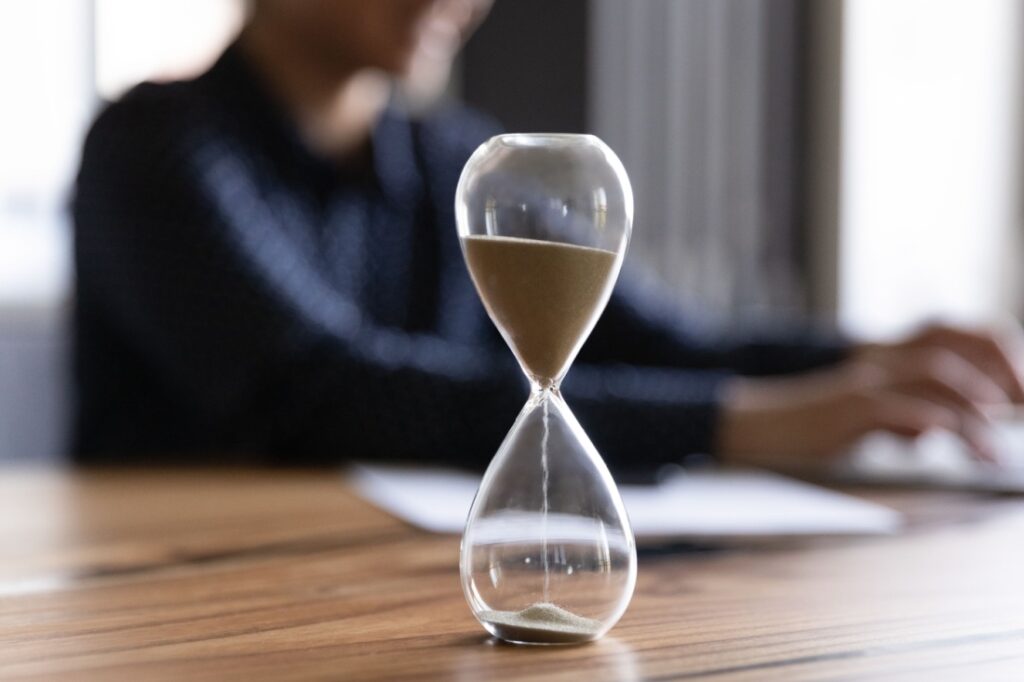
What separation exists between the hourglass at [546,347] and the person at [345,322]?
1.63 ft

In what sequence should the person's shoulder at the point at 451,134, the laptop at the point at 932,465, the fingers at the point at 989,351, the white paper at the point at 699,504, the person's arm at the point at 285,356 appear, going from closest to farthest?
the white paper at the point at 699,504, the laptop at the point at 932,465, the person's arm at the point at 285,356, the fingers at the point at 989,351, the person's shoulder at the point at 451,134

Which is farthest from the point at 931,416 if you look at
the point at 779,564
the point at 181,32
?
the point at 181,32

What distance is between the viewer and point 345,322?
→ 3.61 feet

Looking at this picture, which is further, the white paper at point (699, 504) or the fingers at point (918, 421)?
the fingers at point (918, 421)

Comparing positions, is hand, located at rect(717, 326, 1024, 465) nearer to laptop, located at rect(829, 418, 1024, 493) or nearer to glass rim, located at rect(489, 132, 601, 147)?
laptop, located at rect(829, 418, 1024, 493)

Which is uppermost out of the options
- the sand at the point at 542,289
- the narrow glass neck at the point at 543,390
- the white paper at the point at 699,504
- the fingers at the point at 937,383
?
the sand at the point at 542,289

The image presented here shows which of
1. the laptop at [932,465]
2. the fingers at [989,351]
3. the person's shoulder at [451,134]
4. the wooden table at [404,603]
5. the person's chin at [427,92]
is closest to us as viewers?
the wooden table at [404,603]

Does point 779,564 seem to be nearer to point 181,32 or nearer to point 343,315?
point 343,315

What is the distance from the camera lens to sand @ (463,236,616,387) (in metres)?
0.45

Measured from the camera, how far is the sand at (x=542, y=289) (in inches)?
17.9

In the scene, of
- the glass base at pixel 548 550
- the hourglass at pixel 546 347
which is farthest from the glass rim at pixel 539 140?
the glass base at pixel 548 550

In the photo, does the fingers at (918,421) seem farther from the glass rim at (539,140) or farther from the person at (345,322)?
the glass rim at (539,140)

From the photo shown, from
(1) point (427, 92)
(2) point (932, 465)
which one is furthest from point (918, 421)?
(1) point (427, 92)

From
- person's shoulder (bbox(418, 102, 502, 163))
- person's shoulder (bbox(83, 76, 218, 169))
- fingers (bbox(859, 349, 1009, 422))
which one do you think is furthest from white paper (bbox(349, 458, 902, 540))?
person's shoulder (bbox(418, 102, 502, 163))
